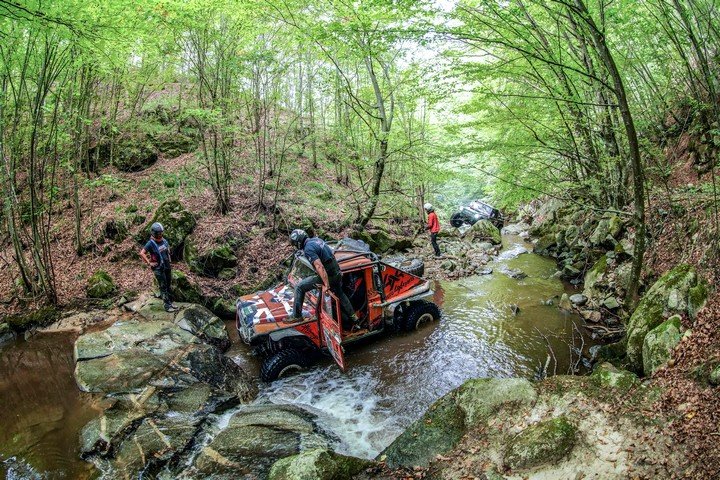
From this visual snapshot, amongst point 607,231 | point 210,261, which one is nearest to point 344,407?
point 210,261

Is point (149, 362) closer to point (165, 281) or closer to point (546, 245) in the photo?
point (165, 281)

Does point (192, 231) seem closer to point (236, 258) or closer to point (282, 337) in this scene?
point (236, 258)

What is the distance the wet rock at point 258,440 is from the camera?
3.79 m

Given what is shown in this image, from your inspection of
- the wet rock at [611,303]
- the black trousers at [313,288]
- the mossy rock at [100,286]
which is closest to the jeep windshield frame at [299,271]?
the black trousers at [313,288]

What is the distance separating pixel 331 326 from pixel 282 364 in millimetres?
1230

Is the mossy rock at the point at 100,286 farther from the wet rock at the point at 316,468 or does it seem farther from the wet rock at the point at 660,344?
the wet rock at the point at 660,344

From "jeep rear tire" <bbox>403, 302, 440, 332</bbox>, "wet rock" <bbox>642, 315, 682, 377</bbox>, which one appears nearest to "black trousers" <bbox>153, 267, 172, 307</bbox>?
"jeep rear tire" <bbox>403, 302, 440, 332</bbox>

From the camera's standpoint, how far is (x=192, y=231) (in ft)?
32.9

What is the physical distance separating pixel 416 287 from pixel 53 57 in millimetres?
8646

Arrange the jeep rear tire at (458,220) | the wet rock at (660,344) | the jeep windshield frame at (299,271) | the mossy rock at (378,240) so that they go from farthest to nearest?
the jeep rear tire at (458,220) → the mossy rock at (378,240) → the jeep windshield frame at (299,271) → the wet rock at (660,344)

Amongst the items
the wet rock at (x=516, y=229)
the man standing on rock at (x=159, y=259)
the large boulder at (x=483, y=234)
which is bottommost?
the wet rock at (x=516, y=229)

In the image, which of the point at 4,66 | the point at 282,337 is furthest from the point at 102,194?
the point at 282,337

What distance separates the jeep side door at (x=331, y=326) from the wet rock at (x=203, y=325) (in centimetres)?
236

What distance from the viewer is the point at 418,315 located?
7672mm
